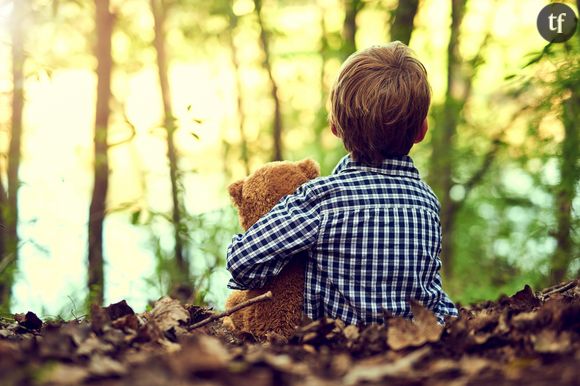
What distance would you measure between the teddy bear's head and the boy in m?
0.12

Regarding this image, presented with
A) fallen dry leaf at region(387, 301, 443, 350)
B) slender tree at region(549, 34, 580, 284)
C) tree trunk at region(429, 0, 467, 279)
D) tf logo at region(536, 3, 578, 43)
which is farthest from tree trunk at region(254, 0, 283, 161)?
fallen dry leaf at region(387, 301, 443, 350)

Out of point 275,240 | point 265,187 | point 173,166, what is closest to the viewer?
point 275,240

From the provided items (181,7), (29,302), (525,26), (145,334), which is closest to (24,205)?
(29,302)

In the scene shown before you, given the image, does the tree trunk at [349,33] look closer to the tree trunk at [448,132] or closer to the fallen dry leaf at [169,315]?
the tree trunk at [448,132]

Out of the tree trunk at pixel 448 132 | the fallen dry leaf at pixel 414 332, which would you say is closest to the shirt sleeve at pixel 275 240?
the fallen dry leaf at pixel 414 332

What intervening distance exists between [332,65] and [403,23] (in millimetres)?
A: 4824

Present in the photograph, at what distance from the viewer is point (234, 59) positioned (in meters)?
10.7

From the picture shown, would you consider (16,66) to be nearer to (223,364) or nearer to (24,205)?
(24,205)

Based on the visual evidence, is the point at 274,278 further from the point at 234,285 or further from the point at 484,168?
the point at 484,168

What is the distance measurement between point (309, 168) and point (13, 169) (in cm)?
482

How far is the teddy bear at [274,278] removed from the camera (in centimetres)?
286

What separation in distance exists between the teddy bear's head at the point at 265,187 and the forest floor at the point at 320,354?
1.98ft

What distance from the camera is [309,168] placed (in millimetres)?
3057

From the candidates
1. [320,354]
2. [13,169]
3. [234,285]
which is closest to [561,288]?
[234,285]
